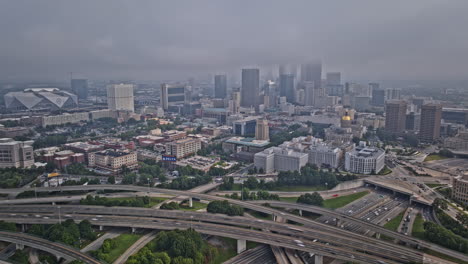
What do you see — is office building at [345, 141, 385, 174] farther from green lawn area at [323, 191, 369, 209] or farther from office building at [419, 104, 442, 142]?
office building at [419, 104, 442, 142]

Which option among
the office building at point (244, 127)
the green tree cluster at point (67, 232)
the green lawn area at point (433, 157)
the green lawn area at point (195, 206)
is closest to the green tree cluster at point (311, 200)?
the green lawn area at point (195, 206)

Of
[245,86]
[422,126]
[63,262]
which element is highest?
[245,86]

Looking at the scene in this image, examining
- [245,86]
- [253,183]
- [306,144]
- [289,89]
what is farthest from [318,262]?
[289,89]

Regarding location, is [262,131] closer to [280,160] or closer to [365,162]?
[280,160]

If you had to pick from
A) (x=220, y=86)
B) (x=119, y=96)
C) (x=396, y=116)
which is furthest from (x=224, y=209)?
(x=220, y=86)

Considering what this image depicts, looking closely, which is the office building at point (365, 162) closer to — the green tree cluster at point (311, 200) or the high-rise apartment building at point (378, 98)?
the green tree cluster at point (311, 200)

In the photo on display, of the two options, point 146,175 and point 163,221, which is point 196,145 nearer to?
point 146,175

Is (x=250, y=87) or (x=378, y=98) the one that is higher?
(x=250, y=87)
